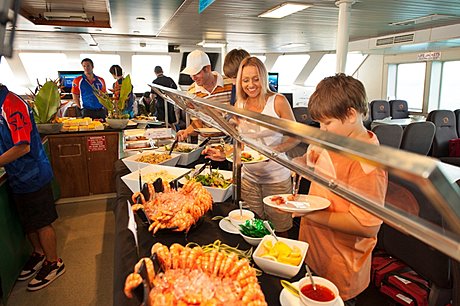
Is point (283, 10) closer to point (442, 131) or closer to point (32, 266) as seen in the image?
point (442, 131)

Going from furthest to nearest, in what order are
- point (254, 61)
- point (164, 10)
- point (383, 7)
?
point (164, 10)
point (383, 7)
point (254, 61)

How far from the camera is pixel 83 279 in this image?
2.50m

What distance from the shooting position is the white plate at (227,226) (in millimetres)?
1376

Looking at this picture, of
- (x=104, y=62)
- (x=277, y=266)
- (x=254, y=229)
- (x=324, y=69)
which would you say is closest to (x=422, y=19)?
(x=254, y=229)

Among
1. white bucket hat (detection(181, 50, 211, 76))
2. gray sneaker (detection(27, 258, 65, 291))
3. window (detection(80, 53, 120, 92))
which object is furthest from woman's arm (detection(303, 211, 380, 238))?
window (detection(80, 53, 120, 92))

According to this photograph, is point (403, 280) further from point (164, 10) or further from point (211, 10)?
point (164, 10)

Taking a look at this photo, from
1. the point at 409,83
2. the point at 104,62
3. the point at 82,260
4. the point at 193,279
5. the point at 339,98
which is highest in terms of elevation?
the point at 104,62

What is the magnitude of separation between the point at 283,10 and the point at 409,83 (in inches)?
239

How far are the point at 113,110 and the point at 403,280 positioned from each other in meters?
3.29

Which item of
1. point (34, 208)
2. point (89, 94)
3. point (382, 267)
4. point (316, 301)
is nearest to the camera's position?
point (316, 301)

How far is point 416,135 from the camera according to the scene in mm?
4227

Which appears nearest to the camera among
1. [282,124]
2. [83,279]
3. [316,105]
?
[282,124]

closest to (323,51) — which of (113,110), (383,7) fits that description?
(383,7)

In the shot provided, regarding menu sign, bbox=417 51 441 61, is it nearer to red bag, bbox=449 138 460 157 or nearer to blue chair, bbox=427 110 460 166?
blue chair, bbox=427 110 460 166
